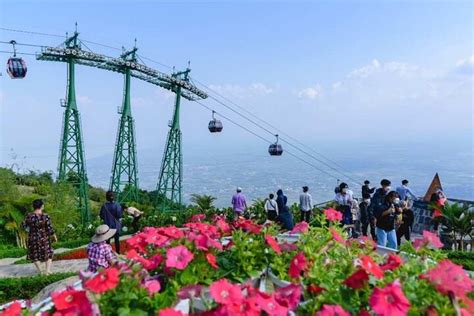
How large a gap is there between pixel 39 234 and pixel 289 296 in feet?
23.2

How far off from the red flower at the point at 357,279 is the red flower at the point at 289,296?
250 millimetres

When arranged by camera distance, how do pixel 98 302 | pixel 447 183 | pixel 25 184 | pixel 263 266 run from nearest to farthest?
pixel 98 302, pixel 263 266, pixel 25 184, pixel 447 183

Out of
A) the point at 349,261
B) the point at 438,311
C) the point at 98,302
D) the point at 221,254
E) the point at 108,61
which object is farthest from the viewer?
the point at 108,61

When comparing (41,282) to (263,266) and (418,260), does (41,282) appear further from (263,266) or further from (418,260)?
(418,260)

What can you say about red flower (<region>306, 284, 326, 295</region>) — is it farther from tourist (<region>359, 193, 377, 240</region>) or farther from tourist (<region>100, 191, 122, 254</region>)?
tourist (<region>359, 193, 377, 240</region>)

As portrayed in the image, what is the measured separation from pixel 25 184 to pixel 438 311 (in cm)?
3035

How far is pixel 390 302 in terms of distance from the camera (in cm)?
172

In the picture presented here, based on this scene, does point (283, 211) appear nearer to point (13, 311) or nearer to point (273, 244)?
point (273, 244)

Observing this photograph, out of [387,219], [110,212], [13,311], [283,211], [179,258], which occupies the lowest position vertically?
[283,211]

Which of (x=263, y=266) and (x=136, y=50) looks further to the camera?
(x=136, y=50)

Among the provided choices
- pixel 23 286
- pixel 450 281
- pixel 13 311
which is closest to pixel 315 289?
pixel 450 281

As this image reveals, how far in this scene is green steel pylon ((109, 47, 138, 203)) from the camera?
88.7 feet

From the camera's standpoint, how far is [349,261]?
2.36 meters

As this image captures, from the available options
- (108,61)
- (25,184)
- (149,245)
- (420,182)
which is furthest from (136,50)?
(420,182)
